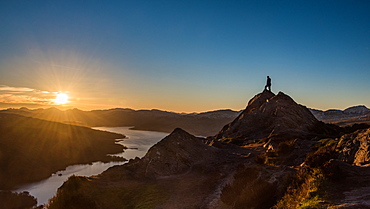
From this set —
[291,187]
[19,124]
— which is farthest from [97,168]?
[291,187]

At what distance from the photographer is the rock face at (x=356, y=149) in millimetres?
16286

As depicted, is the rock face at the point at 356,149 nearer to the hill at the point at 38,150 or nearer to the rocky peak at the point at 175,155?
the rocky peak at the point at 175,155

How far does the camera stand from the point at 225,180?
19656 millimetres

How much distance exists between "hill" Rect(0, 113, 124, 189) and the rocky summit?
43013 mm

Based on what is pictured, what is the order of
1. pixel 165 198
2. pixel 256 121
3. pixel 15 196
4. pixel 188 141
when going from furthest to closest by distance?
pixel 256 121 < pixel 15 196 < pixel 188 141 < pixel 165 198

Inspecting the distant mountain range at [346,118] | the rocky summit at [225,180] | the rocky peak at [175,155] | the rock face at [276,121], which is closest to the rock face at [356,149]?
the rocky summit at [225,180]

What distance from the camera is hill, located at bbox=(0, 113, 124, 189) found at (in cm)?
5378

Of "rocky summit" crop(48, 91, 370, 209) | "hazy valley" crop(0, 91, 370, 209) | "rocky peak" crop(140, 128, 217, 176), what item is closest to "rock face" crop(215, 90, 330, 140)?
"hazy valley" crop(0, 91, 370, 209)

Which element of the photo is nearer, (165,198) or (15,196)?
(165,198)

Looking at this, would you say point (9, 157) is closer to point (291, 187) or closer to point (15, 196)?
point (15, 196)

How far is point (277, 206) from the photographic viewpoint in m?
12.3

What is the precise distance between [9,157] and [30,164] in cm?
707

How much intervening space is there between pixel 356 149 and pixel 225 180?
1155 cm

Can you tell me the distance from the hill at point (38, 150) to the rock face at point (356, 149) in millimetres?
61276
